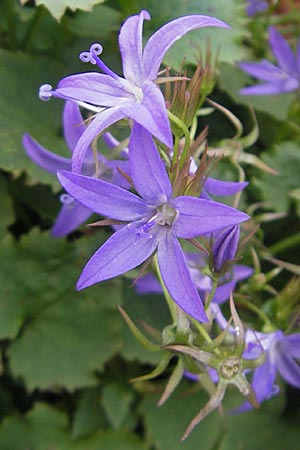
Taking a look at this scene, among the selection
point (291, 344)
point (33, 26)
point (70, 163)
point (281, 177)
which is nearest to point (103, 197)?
point (70, 163)

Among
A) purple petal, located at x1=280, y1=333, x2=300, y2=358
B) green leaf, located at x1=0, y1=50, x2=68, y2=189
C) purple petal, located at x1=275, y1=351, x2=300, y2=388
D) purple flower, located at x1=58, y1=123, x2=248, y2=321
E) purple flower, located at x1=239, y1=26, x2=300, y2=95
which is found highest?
purple flower, located at x1=58, y1=123, x2=248, y2=321

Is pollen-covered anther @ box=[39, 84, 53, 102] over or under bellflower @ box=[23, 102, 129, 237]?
over

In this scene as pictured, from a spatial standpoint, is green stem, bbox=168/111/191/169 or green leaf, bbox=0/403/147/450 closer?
green stem, bbox=168/111/191/169

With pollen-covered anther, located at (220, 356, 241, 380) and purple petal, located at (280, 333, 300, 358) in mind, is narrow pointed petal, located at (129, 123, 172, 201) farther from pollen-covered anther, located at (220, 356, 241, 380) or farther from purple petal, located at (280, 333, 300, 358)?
purple petal, located at (280, 333, 300, 358)

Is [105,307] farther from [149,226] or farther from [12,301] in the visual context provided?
[149,226]

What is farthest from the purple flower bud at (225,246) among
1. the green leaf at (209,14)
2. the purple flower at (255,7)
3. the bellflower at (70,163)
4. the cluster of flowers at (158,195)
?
the purple flower at (255,7)

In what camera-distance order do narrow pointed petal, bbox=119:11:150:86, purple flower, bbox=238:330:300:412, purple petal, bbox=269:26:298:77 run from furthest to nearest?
purple petal, bbox=269:26:298:77
purple flower, bbox=238:330:300:412
narrow pointed petal, bbox=119:11:150:86

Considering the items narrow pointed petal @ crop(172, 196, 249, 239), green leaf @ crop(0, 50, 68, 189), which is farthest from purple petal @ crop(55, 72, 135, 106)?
green leaf @ crop(0, 50, 68, 189)
